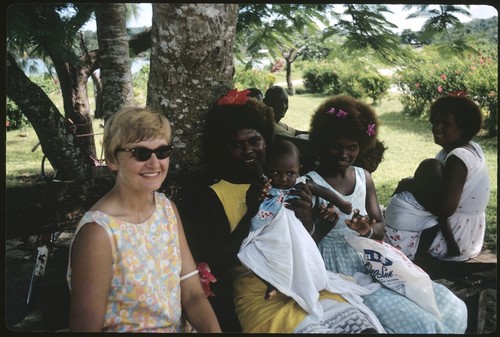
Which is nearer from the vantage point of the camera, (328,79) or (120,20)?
(120,20)

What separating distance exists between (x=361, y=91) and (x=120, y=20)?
575 inches

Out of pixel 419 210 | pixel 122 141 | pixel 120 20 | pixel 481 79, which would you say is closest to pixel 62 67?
pixel 120 20

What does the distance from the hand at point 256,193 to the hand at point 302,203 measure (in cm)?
15

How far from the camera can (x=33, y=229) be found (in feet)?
9.21

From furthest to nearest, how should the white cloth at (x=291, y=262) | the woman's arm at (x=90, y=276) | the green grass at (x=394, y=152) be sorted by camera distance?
the green grass at (x=394, y=152), the white cloth at (x=291, y=262), the woman's arm at (x=90, y=276)

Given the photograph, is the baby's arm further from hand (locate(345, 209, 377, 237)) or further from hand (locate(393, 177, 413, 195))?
hand (locate(393, 177, 413, 195))

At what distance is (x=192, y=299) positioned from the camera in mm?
2396

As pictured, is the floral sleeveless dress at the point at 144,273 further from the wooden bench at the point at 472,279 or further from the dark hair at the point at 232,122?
the wooden bench at the point at 472,279

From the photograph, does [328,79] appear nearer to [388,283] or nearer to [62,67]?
[62,67]


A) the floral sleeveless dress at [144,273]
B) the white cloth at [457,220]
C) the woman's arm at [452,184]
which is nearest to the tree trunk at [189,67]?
the floral sleeveless dress at [144,273]

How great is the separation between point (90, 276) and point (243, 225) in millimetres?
962

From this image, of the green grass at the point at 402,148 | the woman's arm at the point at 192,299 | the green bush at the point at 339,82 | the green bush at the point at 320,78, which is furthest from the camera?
the green bush at the point at 320,78

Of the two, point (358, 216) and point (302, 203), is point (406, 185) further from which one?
point (302, 203)

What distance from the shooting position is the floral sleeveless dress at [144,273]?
6.95 ft
